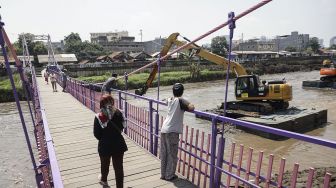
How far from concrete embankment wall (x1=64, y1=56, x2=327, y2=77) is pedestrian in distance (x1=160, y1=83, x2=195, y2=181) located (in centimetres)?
4129

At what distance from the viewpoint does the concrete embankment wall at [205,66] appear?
46875 millimetres

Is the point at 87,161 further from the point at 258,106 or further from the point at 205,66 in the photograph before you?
the point at 205,66

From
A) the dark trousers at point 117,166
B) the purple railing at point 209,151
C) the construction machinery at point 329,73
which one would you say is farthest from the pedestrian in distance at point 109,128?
the construction machinery at point 329,73

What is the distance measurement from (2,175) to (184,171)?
907 cm

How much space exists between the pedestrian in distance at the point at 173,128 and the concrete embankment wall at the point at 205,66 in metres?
41.3

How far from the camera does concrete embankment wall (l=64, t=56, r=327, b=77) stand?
1845 inches

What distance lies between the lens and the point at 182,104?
5086 millimetres

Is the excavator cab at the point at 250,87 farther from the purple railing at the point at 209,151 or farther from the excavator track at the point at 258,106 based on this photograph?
the purple railing at the point at 209,151

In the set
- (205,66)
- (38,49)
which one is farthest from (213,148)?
(38,49)

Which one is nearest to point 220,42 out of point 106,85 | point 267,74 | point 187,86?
point 267,74

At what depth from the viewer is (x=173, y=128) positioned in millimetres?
5129

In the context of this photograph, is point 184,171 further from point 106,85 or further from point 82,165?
point 106,85

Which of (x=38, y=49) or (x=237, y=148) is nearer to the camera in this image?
(x=237, y=148)

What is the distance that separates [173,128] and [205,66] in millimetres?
54198
